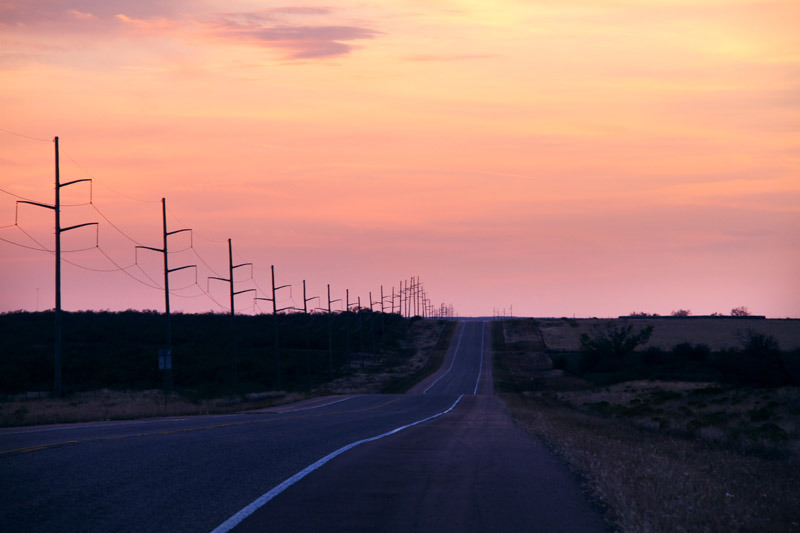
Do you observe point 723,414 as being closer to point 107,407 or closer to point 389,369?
point 107,407

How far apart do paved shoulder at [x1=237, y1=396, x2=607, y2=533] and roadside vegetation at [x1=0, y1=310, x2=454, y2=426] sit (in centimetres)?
1559

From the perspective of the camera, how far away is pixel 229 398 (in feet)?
181

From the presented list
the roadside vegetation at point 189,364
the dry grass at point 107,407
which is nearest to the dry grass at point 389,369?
the roadside vegetation at point 189,364

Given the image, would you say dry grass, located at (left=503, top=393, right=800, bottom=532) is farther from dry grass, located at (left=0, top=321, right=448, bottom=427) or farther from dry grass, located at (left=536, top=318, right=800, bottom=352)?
dry grass, located at (left=536, top=318, right=800, bottom=352)

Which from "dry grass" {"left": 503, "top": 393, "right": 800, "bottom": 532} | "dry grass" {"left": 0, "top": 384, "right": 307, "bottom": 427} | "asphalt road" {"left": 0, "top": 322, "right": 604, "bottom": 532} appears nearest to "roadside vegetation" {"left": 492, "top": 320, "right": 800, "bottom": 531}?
"dry grass" {"left": 503, "top": 393, "right": 800, "bottom": 532}

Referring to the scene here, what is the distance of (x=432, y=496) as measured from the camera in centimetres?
1066

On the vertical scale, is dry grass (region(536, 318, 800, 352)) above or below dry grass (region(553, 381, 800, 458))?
above

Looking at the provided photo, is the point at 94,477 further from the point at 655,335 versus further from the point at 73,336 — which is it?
the point at 655,335

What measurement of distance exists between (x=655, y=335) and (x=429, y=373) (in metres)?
61.7

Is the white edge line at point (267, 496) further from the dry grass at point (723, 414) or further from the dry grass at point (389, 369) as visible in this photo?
the dry grass at point (389, 369)

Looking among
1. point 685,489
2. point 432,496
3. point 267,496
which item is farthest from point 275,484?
point 685,489

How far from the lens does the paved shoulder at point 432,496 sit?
888cm

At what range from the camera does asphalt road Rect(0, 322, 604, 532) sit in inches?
348

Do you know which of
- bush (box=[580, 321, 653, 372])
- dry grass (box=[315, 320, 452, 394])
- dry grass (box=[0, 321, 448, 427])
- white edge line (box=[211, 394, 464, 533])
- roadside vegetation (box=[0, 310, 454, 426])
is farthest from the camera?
bush (box=[580, 321, 653, 372])
